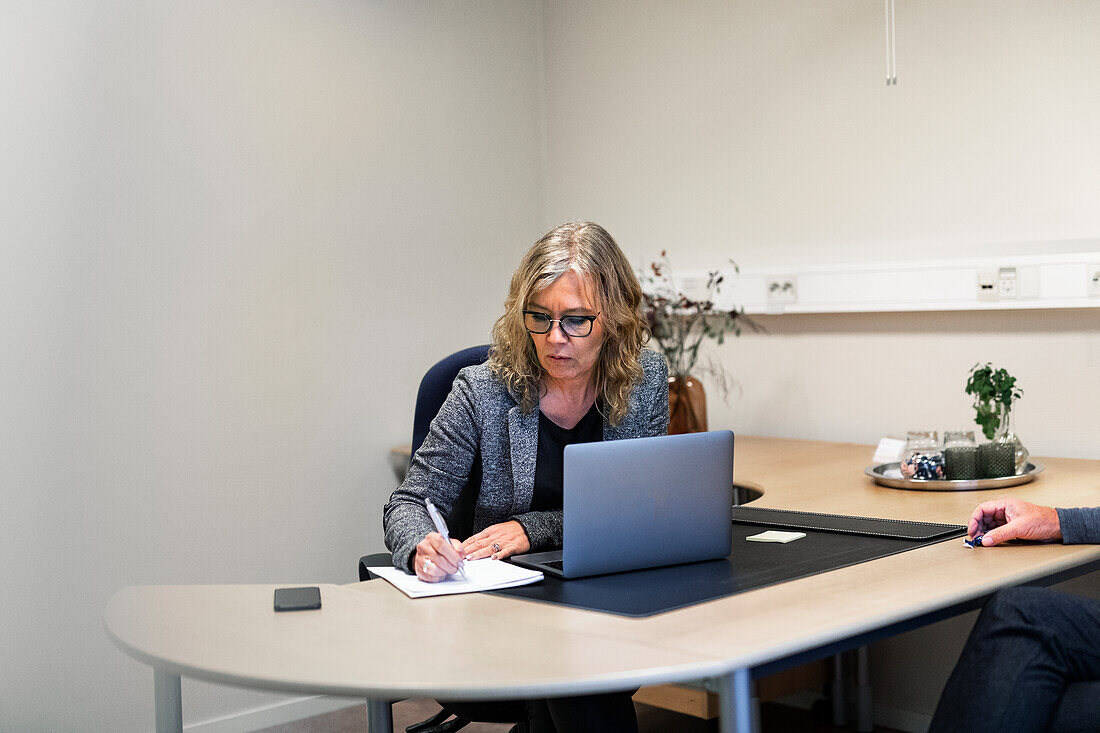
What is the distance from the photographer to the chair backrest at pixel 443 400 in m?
2.18

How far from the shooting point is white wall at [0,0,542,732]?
9.25 feet

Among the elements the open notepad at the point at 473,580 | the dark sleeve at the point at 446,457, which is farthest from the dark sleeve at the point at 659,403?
the open notepad at the point at 473,580

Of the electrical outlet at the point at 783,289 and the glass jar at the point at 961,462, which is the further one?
the electrical outlet at the point at 783,289

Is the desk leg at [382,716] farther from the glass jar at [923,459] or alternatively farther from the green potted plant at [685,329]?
the green potted plant at [685,329]

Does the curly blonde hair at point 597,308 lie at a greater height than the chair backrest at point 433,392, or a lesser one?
greater

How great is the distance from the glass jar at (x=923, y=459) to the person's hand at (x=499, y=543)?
3.19 ft

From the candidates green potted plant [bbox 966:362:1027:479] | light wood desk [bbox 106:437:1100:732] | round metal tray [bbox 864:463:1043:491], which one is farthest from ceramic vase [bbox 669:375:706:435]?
light wood desk [bbox 106:437:1100:732]

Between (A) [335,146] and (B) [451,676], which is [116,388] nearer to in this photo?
(A) [335,146]

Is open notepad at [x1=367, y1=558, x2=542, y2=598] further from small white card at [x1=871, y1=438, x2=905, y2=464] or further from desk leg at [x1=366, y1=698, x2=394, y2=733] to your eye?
small white card at [x1=871, y1=438, x2=905, y2=464]

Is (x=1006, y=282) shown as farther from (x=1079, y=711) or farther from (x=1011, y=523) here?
(x=1079, y=711)

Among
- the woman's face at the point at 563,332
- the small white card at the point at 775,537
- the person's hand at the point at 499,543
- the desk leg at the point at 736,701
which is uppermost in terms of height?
the woman's face at the point at 563,332

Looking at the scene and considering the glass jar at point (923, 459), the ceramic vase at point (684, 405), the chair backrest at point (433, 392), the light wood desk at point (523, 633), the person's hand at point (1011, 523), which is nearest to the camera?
the light wood desk at point (523, 633)

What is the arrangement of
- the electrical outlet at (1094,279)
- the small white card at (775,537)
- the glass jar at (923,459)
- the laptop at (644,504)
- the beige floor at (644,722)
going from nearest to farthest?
1. the laptop at (644,504)
2. the small white card at (775,537)
3. the glass jar at (923,459)
4. the electrical outlet at (1094,279)
5. the beige floor at (644,722)

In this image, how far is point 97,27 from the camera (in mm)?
2916
